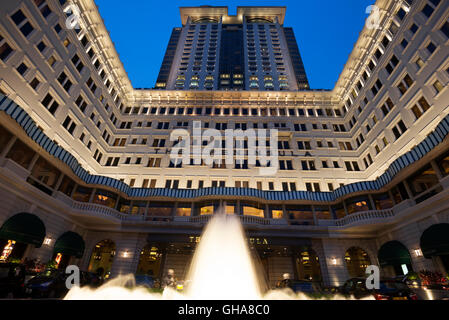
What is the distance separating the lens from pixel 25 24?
20078 mm

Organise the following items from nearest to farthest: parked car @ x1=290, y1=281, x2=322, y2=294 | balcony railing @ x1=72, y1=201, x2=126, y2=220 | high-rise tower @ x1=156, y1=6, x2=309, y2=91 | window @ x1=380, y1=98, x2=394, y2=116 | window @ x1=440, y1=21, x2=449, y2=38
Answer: parked car @ x1=290, y1=281, x2=322, y2=294 < window @ x1=440, y1=21, x2=449, y2=38 < balcony railing @ x1=72, y1=201, x2=126, y2=220 < window @ x1=380, y1=98, x2=394, y2=116 < high-rise tower @ x1=156, y1=6, x2=309, y2=91

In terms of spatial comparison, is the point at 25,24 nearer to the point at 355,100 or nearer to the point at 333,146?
the point at 333,146

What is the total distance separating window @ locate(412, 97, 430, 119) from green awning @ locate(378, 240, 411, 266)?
12712 mm

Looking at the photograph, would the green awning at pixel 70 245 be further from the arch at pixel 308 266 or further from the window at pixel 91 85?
the arch at pixel 308 266

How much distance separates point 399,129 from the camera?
80.6 ft

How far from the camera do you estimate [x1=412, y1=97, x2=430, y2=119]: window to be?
21.5 meters

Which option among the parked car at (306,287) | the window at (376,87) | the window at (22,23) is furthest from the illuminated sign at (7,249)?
the window at (376,87)

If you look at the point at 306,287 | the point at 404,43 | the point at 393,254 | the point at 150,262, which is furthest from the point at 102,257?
the point at 404,43

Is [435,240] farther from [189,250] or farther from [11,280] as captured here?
[11,280]

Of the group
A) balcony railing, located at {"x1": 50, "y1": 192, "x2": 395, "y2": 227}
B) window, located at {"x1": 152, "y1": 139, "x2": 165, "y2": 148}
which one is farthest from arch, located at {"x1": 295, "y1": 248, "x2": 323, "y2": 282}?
window, located at {"x1": 152, "y1": 139, "x2": 165, "y2": 148}

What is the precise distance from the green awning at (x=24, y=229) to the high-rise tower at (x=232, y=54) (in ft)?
150

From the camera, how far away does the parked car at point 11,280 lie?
10.0 meters

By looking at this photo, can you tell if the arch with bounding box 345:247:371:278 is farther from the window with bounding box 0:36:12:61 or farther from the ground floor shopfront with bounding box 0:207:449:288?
the window with bounding box 0:36:12:61

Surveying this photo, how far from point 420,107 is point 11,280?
33170 millimetres
